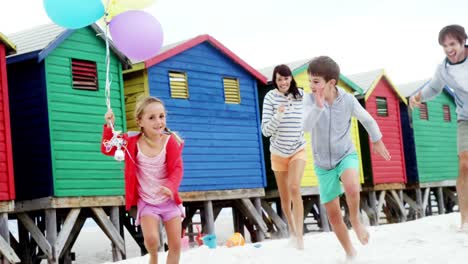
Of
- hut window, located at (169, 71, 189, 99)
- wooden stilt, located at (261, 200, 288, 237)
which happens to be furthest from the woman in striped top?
wooden stilt, located at (261, 200, 288, 237)

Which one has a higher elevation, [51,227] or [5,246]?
[51,227]

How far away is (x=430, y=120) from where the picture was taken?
77.7ft

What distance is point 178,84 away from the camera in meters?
15.0

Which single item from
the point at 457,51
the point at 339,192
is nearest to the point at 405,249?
the point at 339,192

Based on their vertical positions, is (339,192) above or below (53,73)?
below

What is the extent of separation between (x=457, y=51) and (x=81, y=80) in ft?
26.0

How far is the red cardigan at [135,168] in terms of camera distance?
216 inches

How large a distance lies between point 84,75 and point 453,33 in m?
7.99

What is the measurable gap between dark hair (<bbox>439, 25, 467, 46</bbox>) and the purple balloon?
2.77 m

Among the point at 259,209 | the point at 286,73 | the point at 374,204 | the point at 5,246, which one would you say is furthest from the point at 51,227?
the point at 374,204

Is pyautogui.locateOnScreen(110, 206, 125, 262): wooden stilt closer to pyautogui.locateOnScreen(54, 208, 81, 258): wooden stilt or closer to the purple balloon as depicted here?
pyautogui.locateOnScreen(54, 208, 81, 258): wooden stilt

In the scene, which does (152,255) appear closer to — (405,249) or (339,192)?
(339,192)

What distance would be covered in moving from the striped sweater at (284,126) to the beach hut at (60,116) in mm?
5750

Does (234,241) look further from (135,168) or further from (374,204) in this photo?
(374,204)
